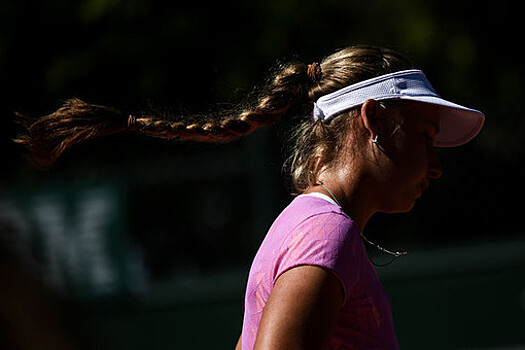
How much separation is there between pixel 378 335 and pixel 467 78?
5922 mm

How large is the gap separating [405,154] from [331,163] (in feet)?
0.56

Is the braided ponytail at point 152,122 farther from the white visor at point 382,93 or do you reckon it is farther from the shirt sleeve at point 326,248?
the shirt sleeve at point 326,248

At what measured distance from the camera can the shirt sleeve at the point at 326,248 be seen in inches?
62.7

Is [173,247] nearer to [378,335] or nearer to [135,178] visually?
[135,178]

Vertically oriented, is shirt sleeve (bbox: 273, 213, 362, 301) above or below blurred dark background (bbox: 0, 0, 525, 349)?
above

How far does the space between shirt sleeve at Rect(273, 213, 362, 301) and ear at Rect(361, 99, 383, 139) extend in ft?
1.00

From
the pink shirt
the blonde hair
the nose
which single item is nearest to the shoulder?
the pink shirt

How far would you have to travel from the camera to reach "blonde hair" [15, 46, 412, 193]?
2.01 meters

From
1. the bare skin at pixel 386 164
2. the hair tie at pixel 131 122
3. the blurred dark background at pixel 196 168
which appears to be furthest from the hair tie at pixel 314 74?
the blurred dark background at pixel 196 168

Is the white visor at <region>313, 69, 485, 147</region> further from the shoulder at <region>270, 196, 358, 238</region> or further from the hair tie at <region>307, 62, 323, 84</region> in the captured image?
the shoulder at <region>270, 196, 358, 238</region>

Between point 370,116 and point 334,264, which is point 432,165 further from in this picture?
point 334,264

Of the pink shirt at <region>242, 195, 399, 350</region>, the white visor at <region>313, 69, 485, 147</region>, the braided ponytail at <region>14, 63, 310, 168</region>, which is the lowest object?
the pink shirt at <region>242, 195, 399, 350</region>

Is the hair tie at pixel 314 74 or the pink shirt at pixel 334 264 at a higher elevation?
the hair tie at pixel 314 74

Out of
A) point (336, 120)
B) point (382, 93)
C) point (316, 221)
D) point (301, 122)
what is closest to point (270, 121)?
point (301, 122)
